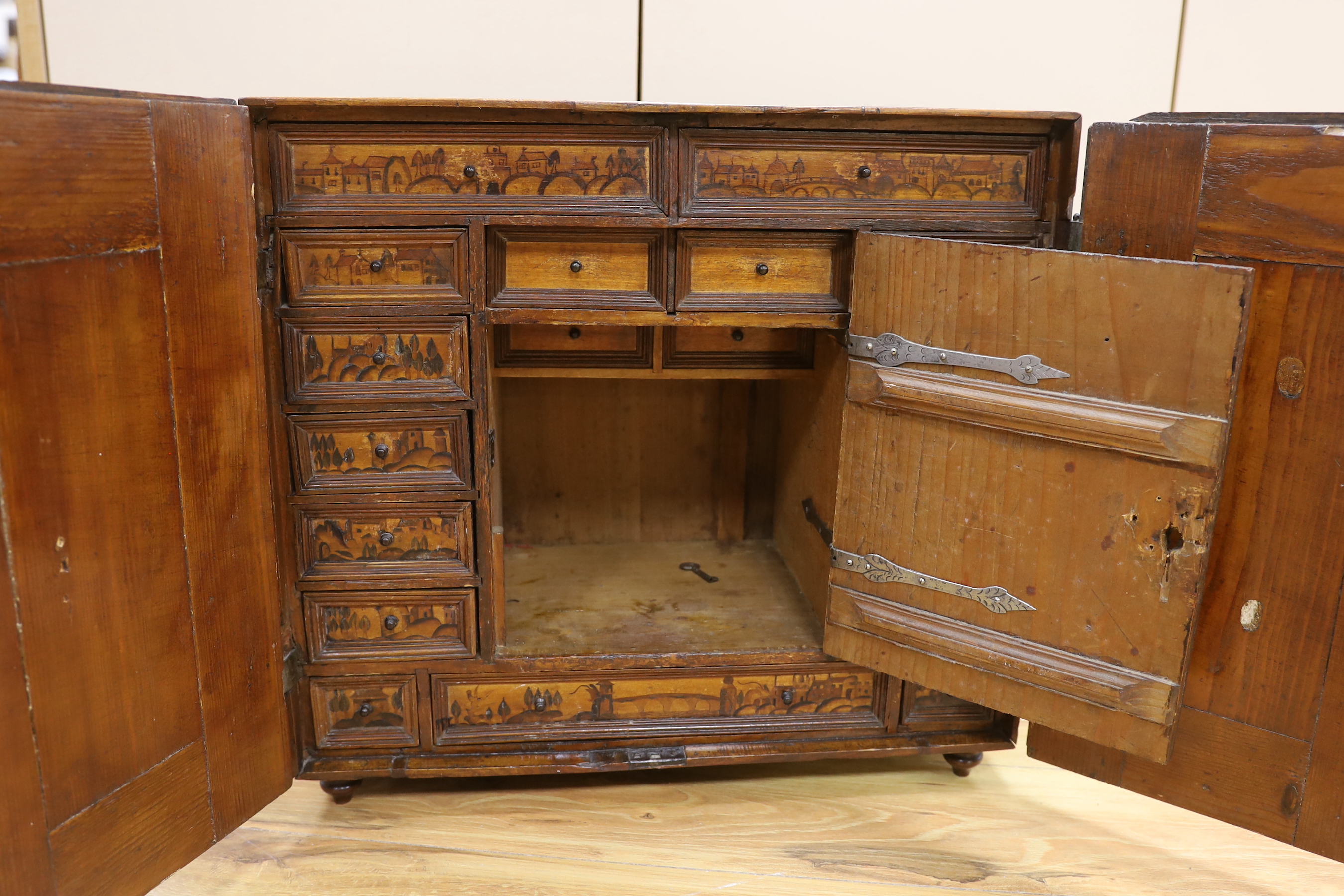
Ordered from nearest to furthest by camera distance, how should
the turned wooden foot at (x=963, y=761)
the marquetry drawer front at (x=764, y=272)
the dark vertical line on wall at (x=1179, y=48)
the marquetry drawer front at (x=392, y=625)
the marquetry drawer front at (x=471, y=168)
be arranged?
the marquetry drawer front at (x=471, y=168) < the marquetry drawer front at (x=764, y=272) < the marquetry drawer front at (x=392, y=625) < the turned wooden foot at (x=963, y=761) < the dark vertical line on wall at (x=1179, y=48)

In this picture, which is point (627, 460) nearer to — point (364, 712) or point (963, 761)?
point (364, 712)

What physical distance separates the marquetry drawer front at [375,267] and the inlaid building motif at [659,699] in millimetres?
A: 812

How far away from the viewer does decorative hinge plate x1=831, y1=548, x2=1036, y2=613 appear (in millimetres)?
1775

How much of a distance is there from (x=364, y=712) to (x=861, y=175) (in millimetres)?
1453

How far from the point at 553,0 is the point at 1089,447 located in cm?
160

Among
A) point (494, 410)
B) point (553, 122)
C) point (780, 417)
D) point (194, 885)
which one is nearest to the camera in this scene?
point (553, 122)

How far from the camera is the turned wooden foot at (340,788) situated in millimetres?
2131

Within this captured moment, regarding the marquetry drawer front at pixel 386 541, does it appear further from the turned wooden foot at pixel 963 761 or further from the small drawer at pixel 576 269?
the turned wooden foot at pixel 963 761

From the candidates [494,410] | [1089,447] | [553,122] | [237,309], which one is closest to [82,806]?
[237,309]

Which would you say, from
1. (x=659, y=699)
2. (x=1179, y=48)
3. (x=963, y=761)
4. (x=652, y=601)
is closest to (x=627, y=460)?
(x=652, y=601)

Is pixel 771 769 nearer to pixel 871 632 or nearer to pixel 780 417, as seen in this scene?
pixel 871 632

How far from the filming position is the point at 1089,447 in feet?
5.37

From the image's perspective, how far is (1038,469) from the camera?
5.56ft

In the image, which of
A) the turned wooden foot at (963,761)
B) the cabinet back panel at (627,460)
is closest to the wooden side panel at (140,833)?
the cabinet back panel at (627,460)
